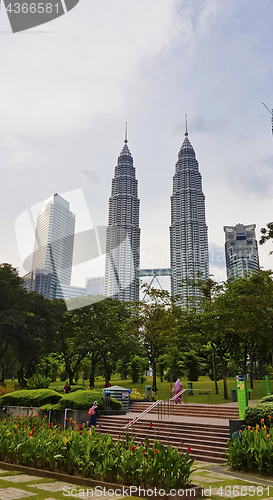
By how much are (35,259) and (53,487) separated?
26705mm

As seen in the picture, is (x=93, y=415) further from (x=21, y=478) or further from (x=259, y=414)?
(x=21, y=478)

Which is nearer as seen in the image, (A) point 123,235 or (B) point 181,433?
(B) point 181,433

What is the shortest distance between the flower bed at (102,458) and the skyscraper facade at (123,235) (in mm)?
51409

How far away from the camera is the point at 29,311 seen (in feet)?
118

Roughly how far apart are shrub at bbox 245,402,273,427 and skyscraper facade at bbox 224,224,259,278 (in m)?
57.3

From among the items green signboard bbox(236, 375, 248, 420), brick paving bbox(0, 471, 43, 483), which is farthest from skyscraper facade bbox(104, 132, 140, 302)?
brick paving bbox(0, 471, 43, 483)

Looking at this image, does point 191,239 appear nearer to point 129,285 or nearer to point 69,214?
point 129,285

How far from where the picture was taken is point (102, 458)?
314 inches

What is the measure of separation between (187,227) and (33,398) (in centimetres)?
9728

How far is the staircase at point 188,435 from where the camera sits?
39.0 ft

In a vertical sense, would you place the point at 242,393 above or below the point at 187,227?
below

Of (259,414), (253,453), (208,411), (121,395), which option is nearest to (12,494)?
(253,453)

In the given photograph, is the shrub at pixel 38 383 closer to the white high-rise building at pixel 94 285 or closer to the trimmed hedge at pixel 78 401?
the trimmed hedge at pixel 78 401

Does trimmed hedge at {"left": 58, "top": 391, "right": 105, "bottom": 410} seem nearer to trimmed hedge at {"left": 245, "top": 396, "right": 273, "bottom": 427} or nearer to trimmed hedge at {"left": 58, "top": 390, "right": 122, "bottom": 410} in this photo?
trimmed hedge at {"left": 58, "top": 390, "right": 122, "bottom": 410}
